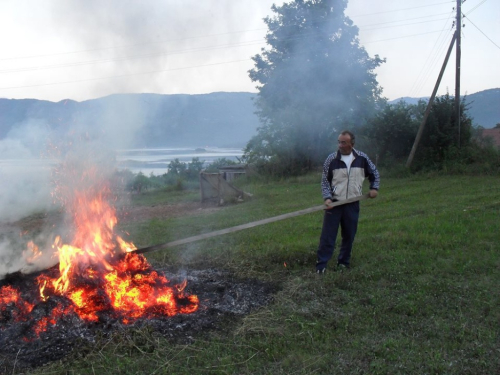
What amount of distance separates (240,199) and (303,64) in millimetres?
9242

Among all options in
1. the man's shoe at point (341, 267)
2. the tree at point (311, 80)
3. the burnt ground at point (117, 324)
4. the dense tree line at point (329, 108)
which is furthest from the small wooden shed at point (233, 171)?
the burnt ground at point (117, 324)

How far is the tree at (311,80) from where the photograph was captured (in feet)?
66.6

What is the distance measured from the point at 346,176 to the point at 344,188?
6.0 inches

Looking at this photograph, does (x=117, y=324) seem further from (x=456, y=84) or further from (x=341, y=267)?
(x=456, y=84)

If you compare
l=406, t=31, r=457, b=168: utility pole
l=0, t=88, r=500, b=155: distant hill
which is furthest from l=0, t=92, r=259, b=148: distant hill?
l=406, t=31, r=457, b=168: utility pole

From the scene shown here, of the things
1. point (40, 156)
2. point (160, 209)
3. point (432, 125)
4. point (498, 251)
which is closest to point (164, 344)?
point (498, 251)

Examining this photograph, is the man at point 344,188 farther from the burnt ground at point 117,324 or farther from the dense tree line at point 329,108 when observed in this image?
Answer: the dense tree line at point 329,108

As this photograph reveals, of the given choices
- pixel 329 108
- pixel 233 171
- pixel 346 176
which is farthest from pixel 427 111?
pixel 346 176

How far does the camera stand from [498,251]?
581 centimetres

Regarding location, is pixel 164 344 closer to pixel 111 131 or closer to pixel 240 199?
pixel 111 131

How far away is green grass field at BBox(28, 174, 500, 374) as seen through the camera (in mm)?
3348

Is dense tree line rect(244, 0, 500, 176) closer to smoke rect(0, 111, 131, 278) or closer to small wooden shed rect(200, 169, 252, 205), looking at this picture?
small wooden shed rect(200, 169, 252, 205)

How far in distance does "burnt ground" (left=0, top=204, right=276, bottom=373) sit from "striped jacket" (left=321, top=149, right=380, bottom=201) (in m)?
1.43

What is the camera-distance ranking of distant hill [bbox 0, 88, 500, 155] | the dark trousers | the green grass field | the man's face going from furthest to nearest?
distant hill [bbox 0, 88, 500, 155] < the dark trousers < the man's face < the green grass field
